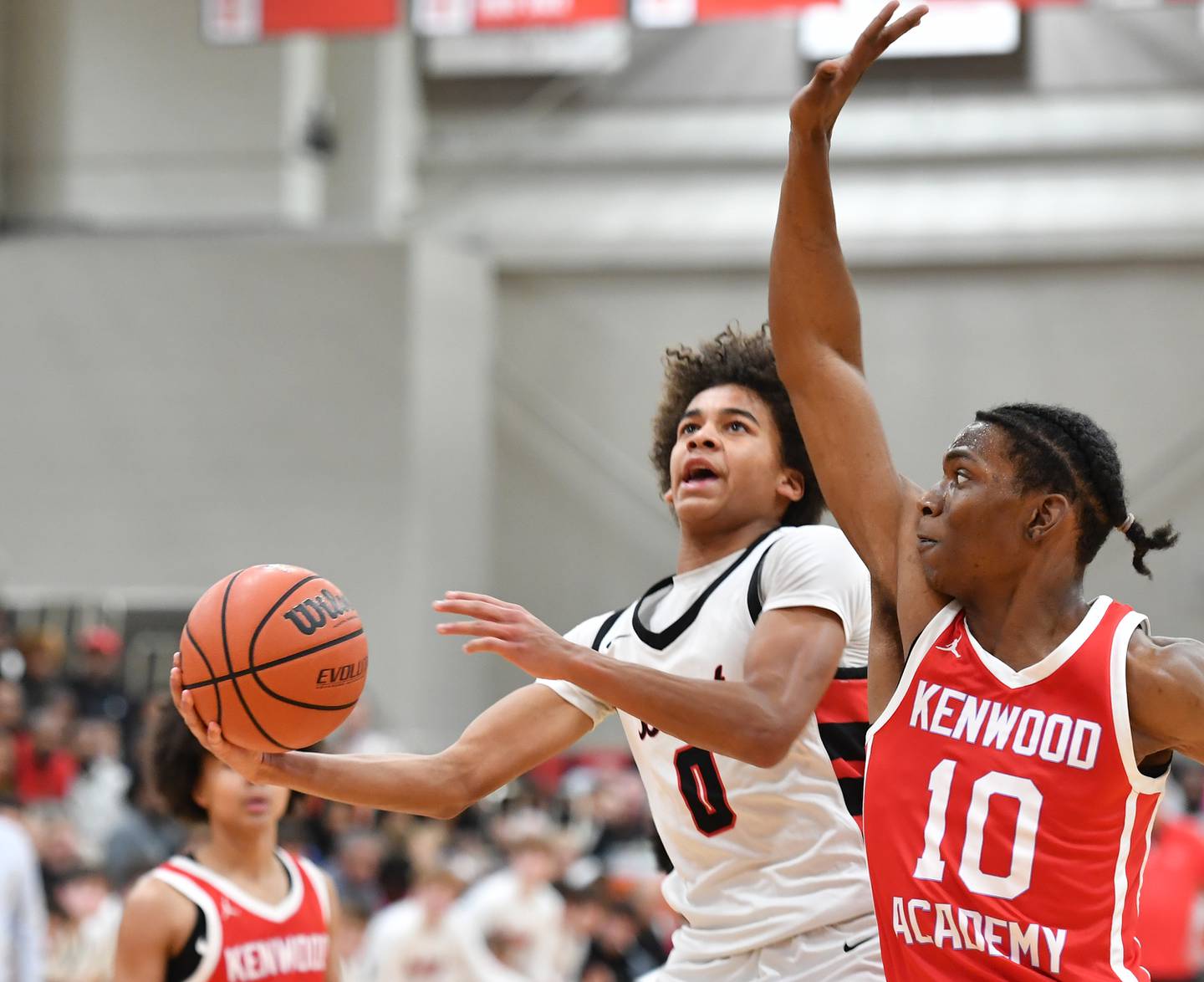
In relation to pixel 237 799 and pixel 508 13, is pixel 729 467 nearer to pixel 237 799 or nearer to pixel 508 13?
pixel 237 799

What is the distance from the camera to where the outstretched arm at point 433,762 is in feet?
10.8

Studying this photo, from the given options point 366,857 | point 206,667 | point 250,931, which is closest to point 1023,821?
point 206,667

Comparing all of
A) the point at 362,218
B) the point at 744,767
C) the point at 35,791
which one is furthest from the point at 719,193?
the point at 744,767

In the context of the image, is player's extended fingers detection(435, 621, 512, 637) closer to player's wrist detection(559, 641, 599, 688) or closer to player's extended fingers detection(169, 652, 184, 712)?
player's wrist detection(559, 641, 599, 688)

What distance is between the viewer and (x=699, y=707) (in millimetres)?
3066

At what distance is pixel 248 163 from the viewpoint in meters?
15.8

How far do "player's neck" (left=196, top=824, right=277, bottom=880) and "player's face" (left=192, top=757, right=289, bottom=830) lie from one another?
0.02 m

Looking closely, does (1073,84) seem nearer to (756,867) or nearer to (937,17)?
(937,17)

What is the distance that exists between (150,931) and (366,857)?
20.0 feet

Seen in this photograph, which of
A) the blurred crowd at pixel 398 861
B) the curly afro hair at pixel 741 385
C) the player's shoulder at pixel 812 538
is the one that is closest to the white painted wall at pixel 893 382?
the blurred crowd at pixel 398 861

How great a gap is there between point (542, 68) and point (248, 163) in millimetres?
2990

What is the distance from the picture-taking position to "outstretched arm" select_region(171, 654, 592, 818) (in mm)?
3305

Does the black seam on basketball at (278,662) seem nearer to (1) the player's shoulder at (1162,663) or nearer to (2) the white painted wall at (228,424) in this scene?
(1) the player's shoulder at (1162,663)

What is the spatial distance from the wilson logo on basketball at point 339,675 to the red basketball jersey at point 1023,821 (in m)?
1.14
